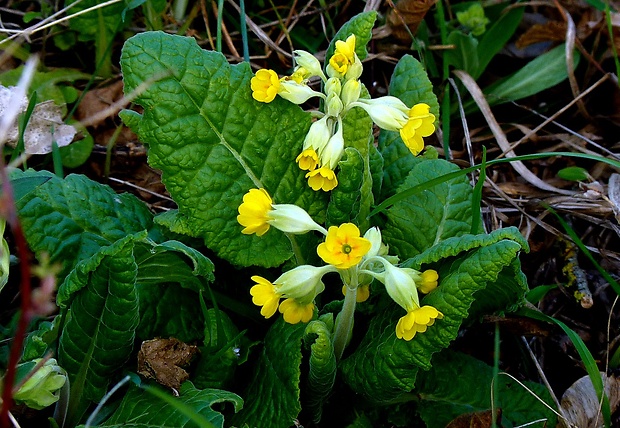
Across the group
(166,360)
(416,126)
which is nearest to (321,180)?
(416,126)

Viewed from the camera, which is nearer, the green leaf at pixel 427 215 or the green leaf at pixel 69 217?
the green leaf at pixel 69 217

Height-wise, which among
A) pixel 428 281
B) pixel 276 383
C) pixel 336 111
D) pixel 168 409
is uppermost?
pixel 336 111

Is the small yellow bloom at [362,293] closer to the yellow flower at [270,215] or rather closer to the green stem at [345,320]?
the green stem at [345,320]

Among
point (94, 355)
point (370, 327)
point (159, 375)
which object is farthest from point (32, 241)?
point (370, 327)

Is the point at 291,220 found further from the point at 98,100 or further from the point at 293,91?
the point at 98,100

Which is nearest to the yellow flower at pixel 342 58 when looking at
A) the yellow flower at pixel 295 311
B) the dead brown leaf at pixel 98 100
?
the yellow flower at pixel 295 311

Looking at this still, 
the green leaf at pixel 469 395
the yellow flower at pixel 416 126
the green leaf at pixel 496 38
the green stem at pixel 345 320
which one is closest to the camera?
the green stem at pixel 345 320
